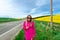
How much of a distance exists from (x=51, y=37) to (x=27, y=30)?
8.72 ft

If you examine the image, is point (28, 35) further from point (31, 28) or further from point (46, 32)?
point (46, 32)

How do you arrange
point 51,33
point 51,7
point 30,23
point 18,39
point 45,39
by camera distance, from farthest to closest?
1. point 51,7
2. point 18,39
3. point 51,33
4. point 45,39
5. point 30,23

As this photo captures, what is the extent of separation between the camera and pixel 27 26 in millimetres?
8789

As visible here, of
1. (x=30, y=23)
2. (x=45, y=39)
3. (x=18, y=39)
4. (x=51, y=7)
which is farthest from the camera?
(x=51, y=7)

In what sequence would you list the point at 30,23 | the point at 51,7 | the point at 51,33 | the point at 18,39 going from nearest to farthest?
the point at 30,23, the point at 51,33, the point at 18,39, the point at 51,7

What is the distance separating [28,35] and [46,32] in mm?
3469

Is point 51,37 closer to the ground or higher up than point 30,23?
closer to the ground

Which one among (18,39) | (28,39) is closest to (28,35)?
(28,39)

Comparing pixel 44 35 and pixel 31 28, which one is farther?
pixel 44 35

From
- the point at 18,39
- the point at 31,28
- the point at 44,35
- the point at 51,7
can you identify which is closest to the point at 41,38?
the point at 44,35

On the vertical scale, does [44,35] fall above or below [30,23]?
below

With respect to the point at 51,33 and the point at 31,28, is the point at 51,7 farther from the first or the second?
the point at 31,28

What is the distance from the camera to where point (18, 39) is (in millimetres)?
13109

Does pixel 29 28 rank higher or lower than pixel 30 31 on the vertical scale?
higher
